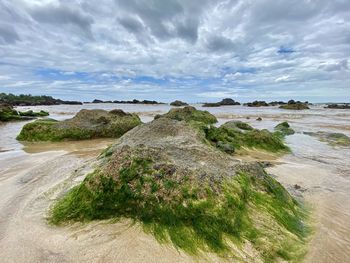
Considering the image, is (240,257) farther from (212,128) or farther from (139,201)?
(212,128)

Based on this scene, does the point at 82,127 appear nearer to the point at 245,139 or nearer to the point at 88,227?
the point at 245,139


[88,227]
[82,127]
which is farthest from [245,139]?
[88,227]

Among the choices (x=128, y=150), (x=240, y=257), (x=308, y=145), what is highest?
(x=128, y=150)

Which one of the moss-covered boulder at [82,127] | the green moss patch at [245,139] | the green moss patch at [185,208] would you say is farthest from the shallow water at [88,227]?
the moss-covered boulder at [82,127]

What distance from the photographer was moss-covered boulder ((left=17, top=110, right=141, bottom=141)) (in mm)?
11498

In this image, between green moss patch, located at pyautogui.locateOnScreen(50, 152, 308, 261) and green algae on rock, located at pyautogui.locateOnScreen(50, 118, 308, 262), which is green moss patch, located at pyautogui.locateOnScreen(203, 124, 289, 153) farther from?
green moss patch, located at pyautogui.locateOnScreen(50, 152, 308, 261)

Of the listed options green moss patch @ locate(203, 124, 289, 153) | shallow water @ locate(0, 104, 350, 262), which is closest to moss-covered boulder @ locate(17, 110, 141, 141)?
shallow water @ locate(0, 104, 350, 262)

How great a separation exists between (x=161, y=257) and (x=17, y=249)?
152 centimetres

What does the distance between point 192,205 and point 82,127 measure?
32.1ft

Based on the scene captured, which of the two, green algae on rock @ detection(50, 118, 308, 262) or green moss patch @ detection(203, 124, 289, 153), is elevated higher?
green algae on rock @ detection(50, 118, 308, 262)

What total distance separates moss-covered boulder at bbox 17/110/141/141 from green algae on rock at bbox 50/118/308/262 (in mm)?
8118

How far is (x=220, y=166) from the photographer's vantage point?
4441 millimetres

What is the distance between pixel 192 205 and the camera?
342 centimetres

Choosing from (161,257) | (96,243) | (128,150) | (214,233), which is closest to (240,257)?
(214,233)
